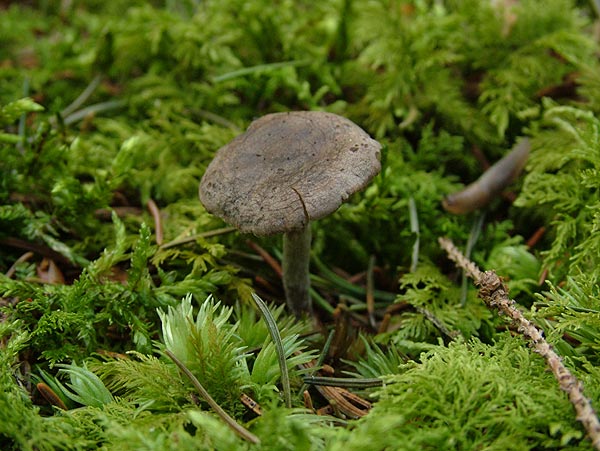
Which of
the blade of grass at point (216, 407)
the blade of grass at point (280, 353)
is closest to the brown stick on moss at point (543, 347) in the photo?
the blade of grass at point (280, 353)

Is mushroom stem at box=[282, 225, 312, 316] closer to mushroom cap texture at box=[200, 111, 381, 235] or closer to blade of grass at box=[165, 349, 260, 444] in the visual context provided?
mushroom cap texture at box=[200, 111, 381, 235]

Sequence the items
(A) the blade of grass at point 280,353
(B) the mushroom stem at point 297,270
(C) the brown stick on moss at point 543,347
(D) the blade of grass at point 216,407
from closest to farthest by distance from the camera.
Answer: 1. (C) the brown stick on moss at point 543,347
2. (D) the blade of grass at point 216,407
3. (A) the blade of grass at point 280,353
4. (B) the mushroom stem at point 297,270

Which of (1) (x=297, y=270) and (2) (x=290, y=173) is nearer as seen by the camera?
(2) (x=290, y=173)

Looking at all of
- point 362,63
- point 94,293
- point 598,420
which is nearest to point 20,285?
point 94,293

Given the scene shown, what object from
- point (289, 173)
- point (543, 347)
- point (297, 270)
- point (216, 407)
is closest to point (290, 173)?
point (289, 173)

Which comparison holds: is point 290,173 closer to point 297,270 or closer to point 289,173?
point 289,173

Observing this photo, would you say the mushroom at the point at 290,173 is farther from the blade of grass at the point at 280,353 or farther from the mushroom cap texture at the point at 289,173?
the blade of grass at the point at 280,353

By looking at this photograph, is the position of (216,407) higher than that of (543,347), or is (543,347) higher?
(543,347)

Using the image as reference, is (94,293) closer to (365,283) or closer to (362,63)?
(365,283)

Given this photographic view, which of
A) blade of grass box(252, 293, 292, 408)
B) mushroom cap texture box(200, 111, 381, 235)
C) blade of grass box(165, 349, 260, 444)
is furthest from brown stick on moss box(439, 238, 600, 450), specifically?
blade of grass box(165, 349, 260, 444)
